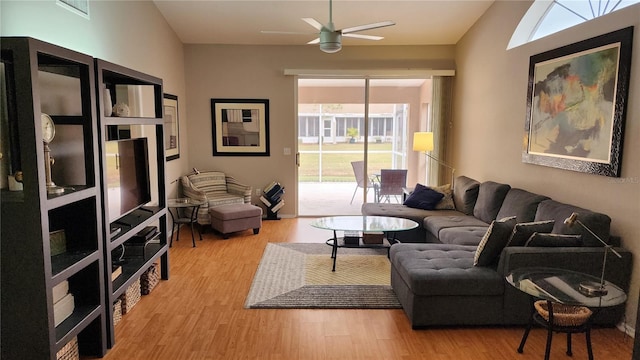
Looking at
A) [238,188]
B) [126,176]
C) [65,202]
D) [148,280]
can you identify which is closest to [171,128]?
[238,188]

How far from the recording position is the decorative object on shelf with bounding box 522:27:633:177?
328 centimetres

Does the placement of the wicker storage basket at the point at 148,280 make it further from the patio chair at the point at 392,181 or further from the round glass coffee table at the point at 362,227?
the patio chair at the point at 392,181

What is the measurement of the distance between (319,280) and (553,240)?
80.5 inches

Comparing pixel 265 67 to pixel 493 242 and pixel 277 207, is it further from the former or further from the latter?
pixel 493 242

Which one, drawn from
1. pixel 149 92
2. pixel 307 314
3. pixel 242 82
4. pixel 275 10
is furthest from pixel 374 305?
pixel 242 82

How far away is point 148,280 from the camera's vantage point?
381 cm

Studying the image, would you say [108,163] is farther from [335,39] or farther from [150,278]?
[335,39]

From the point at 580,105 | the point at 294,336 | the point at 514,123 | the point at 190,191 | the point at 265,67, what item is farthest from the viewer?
the point at 265,67

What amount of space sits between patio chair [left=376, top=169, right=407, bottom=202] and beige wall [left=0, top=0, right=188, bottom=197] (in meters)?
3.12

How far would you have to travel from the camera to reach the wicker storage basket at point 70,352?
8.21ft

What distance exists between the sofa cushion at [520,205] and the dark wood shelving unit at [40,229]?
3.65m

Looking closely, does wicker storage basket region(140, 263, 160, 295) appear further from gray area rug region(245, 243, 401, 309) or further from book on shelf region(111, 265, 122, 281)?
gray area rug region(245, 243, 401, 309)

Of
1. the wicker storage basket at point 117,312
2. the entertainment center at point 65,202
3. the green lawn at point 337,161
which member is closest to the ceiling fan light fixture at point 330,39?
the entertainment center at point 65,202

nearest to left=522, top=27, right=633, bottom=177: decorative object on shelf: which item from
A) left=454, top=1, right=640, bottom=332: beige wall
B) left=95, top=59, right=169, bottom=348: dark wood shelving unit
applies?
left=454, top=1, right=640, bottom=332: beige wall
